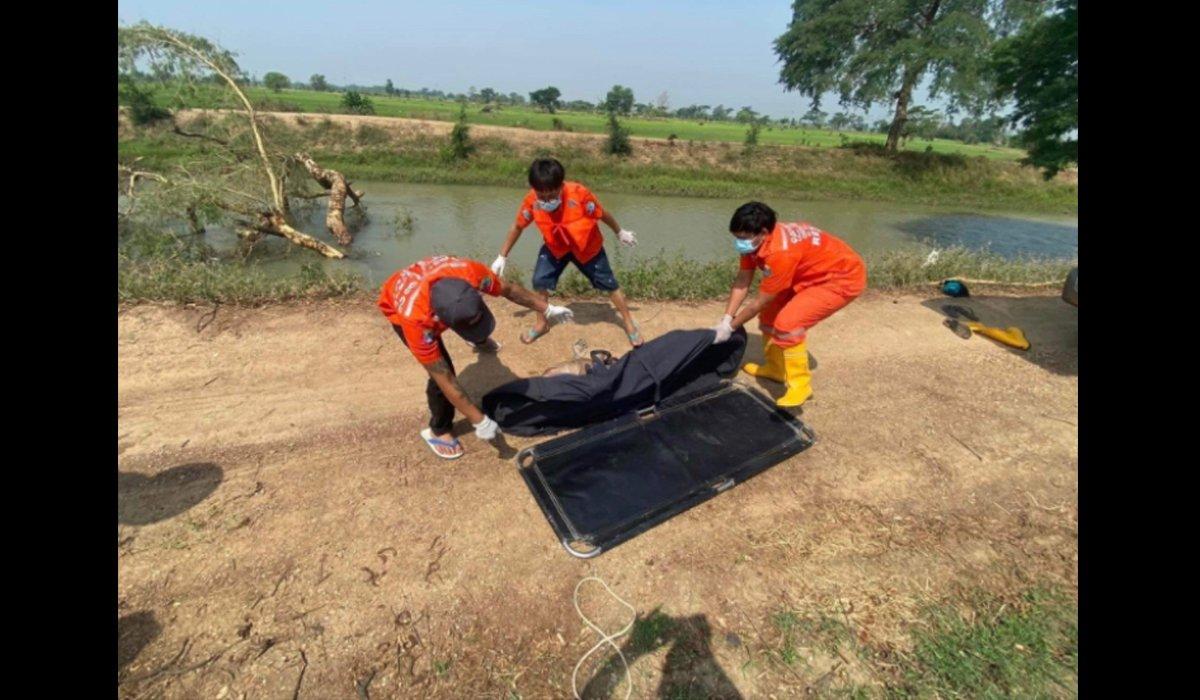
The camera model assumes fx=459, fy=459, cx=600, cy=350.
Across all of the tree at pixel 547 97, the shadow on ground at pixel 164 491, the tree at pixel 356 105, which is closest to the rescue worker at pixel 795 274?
the shadow on ground at pixel 164 491

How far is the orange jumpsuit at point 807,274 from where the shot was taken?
10.6 feet

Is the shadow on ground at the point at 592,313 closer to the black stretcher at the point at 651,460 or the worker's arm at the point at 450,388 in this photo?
the black stretcher at the point at 651,460

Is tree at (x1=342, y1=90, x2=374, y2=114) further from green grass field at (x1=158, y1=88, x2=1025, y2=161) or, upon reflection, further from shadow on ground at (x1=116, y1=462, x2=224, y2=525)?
shadow on ground at (x1=116, y1=462, x2=224, y2=525)

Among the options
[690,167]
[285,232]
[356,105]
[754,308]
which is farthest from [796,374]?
[356,105]

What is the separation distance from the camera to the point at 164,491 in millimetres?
2703

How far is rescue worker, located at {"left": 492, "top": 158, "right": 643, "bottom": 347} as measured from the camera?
3752mm

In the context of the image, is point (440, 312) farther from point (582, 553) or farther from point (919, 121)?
point (919, 121)

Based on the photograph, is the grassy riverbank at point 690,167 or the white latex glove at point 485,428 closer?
the white latex glove at point 485,428

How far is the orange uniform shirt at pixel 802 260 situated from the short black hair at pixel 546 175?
5.30 feet

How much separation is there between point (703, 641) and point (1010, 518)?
2230 mm

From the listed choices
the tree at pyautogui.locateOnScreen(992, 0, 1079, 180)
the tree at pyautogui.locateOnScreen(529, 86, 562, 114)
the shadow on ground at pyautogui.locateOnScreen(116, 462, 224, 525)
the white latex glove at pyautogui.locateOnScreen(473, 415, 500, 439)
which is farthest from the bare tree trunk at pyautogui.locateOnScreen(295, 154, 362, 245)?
the tree at pyautogui.locateOnScreen(529, 86, 562, 114)

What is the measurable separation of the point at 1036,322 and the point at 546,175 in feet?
20.3

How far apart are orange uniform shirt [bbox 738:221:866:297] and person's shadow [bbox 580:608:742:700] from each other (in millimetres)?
2259
